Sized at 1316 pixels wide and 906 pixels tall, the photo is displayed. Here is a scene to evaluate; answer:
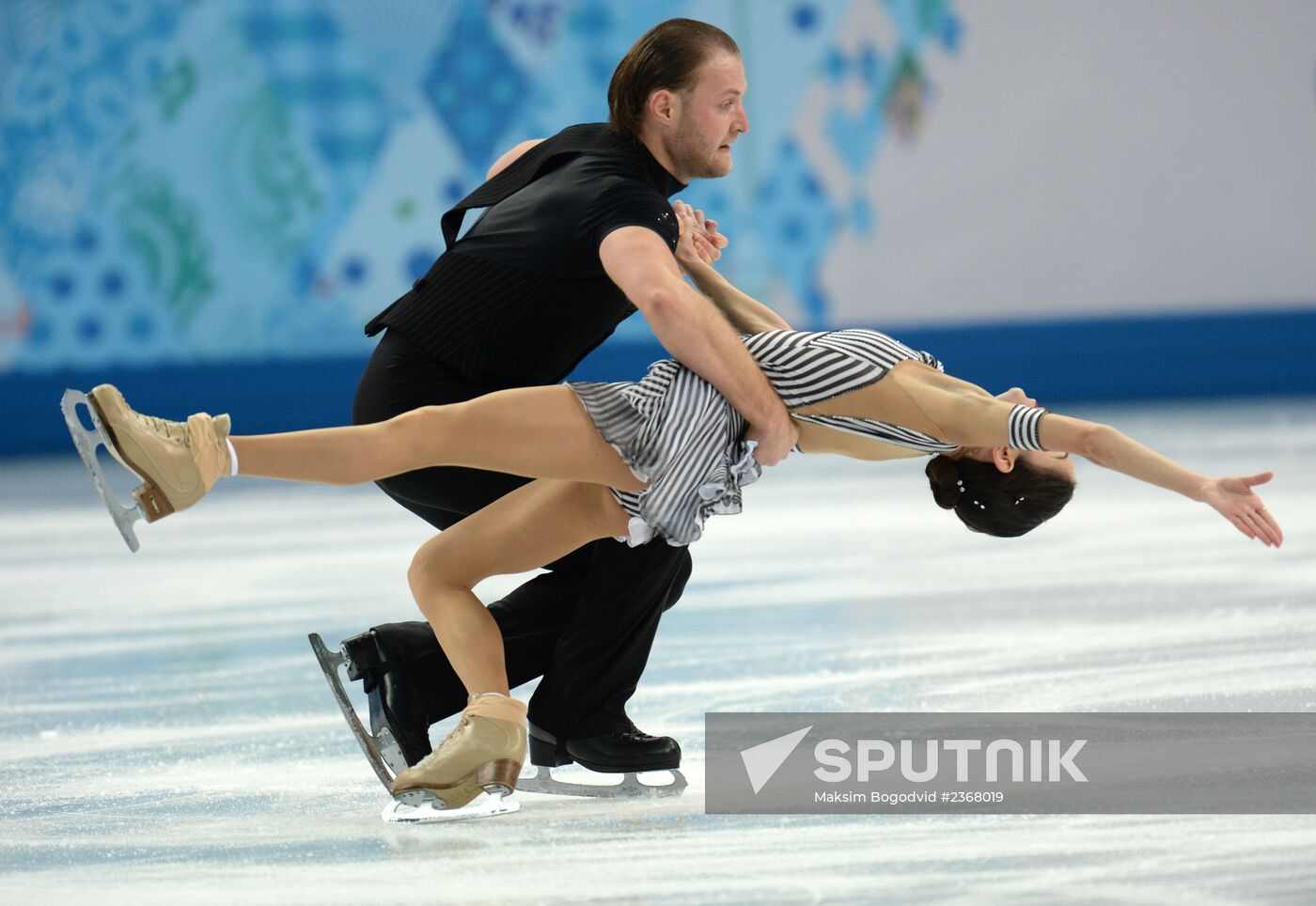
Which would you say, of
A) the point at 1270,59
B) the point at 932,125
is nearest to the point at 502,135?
the point at 932,125

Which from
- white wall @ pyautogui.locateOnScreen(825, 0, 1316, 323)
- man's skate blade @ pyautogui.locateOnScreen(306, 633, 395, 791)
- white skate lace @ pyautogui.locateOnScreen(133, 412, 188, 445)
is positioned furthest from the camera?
white wall @ pyautogui.locateOnScreen(825, 0, 1316, 323)

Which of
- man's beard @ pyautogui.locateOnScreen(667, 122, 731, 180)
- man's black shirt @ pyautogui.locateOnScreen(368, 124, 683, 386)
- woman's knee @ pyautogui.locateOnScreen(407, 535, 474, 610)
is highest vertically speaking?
man's beard @ pyautogui.locateOnScreen(667, 122, 731, 180)

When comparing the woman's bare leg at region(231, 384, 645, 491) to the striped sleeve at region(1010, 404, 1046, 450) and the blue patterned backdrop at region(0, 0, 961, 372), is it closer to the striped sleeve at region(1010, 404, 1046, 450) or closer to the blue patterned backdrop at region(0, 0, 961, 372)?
the striped sleeve at region(1010, 404, 1046, 450)

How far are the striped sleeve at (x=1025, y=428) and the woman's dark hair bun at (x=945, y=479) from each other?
0.30 m

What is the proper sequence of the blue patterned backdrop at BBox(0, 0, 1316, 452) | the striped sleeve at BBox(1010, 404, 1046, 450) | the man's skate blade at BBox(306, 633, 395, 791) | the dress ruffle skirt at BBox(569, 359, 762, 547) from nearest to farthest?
the striped sleeve at BBox(1010, 404, 1046, 450), the dress ruffle skirt at BBox(569, 359, 762, 547), the man's skate blade at BBox(306, 633, 395, 791), the blue patterned backdrop at BBox(0, 0, 1316, 452)

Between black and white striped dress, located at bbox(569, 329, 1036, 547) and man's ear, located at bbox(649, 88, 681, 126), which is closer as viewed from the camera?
black and white striped dress, located at bbox(569, 329, 1036, 547)

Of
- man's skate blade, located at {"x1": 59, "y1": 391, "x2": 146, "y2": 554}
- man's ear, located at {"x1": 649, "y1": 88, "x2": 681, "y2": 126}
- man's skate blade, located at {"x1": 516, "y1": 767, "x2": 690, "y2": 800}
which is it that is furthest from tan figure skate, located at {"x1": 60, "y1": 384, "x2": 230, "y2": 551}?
man's ear, located at {"x1": 649, "y1": 88, "x2": 681, "y2": 126}

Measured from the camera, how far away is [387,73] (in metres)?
8.78

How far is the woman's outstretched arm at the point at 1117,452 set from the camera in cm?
197

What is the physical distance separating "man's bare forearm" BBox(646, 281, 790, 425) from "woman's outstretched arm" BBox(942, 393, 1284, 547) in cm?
25

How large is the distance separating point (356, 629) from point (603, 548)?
49.5 inches

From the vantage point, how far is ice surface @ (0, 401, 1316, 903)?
6.25 ft

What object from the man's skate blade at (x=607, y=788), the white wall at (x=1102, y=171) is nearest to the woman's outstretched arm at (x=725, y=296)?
the man's skate blade at (x=607, y=788)

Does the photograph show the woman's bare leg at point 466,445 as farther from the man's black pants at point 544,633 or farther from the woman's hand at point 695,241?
the woman's hand at point 695,241
